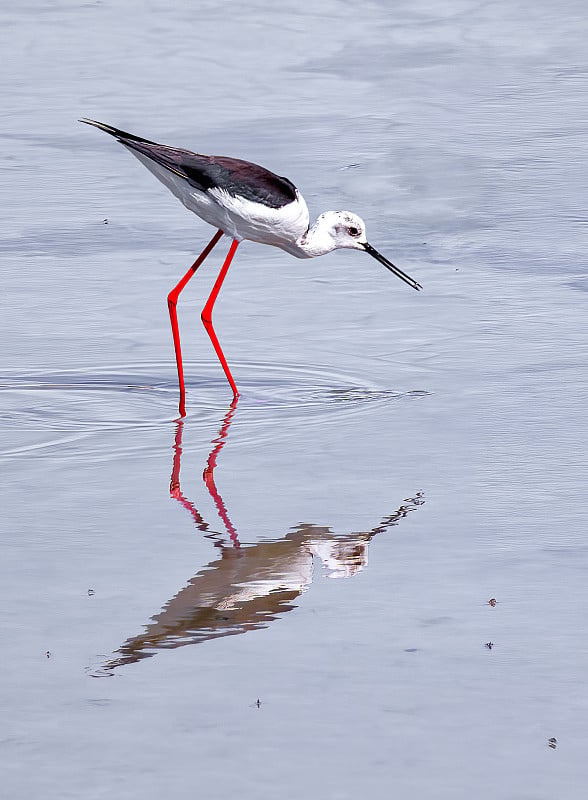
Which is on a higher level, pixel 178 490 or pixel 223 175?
pixel 223 175

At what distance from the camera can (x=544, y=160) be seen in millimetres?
11969

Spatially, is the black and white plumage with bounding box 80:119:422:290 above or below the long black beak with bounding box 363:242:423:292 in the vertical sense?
above

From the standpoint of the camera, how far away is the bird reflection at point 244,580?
484cm

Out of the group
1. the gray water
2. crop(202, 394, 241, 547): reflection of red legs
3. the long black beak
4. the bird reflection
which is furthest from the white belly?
the bird reflection

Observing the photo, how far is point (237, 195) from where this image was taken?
7.89m

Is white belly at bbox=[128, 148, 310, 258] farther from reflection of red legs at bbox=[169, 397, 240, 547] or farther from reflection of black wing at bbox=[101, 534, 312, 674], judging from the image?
reflection of black wing at bbox=[101, 534, 312, 674]

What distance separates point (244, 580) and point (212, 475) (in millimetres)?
1171

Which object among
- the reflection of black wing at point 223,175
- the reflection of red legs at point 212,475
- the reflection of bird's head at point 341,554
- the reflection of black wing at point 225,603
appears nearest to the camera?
the reflection of black wing at point 225,603

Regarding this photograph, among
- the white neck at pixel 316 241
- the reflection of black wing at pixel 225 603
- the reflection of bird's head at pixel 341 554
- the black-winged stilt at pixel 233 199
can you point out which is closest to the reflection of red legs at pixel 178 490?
the reflection of black wing at pixel 225 603

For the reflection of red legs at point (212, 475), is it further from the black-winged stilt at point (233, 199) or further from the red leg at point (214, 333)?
the black-winged stilt at point (233, 199)

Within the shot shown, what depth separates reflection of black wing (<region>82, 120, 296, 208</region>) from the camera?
25.9 ft

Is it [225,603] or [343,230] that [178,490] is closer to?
[225,603]

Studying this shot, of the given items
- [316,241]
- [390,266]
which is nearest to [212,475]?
[316,241]

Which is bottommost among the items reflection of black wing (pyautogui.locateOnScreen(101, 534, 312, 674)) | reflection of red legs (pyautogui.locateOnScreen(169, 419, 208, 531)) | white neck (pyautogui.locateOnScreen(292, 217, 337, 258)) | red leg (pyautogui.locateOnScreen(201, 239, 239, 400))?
red leg (pyautogui.locateOnScreen(201, 239, 239, 400))
